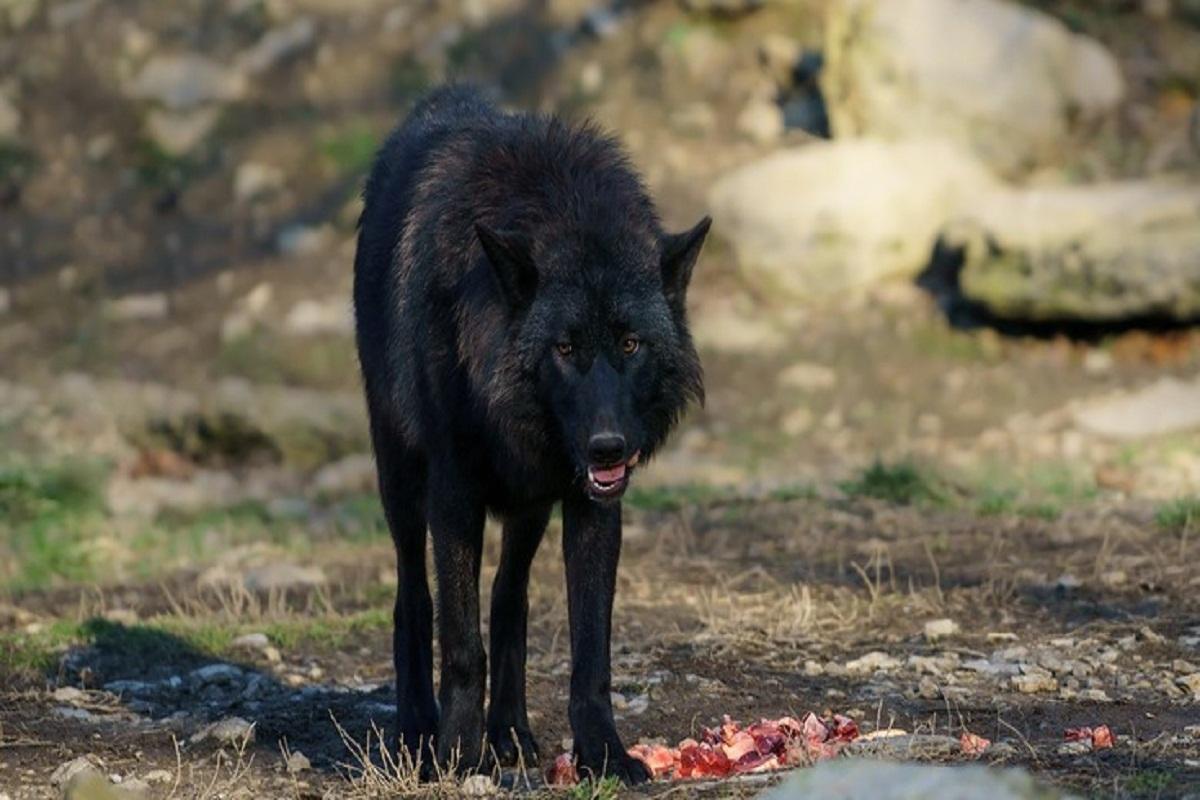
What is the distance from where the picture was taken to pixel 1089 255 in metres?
13.6

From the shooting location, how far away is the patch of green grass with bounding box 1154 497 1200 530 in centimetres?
934

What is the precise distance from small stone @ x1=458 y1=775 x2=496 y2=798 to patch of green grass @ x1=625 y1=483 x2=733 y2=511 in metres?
4.97

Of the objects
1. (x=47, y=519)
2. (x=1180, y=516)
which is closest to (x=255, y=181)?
(x=47, y=519)

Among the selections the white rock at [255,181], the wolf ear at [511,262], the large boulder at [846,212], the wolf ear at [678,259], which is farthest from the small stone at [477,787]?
the white rock at [255,181]

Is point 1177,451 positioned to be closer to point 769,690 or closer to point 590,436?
point 769,690

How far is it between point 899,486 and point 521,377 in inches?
209

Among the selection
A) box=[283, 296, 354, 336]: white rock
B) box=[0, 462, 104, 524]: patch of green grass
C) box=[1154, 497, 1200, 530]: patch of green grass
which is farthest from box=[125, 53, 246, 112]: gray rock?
box=[1154, 497, 1200, 530]: patch of green grass

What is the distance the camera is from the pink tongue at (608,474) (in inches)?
226

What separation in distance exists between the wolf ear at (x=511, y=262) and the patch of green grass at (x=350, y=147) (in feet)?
36.9

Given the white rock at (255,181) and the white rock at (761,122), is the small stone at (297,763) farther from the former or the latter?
the white rock at (255,181)

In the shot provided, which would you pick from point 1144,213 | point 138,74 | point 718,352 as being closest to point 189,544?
point 718,352

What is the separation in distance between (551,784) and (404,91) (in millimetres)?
12478

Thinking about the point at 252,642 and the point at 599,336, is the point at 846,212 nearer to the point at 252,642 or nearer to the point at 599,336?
the point at 252,642

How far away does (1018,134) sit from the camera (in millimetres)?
15102
